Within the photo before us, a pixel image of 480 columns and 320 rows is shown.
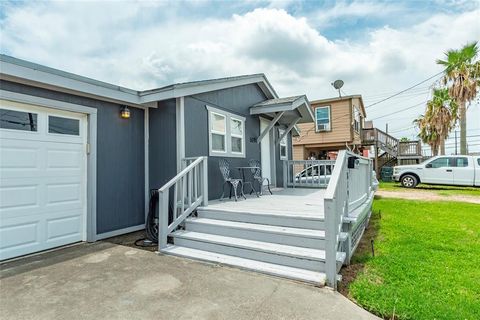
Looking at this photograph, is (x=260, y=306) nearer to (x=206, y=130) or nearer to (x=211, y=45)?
(x=206, y=130)

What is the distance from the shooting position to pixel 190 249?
4.09 meters

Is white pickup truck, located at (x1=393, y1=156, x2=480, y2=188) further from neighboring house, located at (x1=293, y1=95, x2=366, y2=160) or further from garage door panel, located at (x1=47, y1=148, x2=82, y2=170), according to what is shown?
garage door panel, located at (x1=47, y1=148, x2=82, y2=170)

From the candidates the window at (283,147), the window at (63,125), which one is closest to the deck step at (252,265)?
the window at (63,125)

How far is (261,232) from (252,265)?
52 centimetres

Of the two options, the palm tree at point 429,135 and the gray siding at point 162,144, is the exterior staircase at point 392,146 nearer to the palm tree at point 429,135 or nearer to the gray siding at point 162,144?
the palm tree at point 429,135

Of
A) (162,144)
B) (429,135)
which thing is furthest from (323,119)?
(162,144)

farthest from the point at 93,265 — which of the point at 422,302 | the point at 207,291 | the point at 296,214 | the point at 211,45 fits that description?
the point at 211,45

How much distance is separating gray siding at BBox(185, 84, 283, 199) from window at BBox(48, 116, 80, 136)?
75.1 inches

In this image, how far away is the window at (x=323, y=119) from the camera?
1591 cm

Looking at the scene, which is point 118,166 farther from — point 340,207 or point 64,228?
point 340,207

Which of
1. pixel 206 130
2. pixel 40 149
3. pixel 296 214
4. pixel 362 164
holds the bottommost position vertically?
pixel 296 214

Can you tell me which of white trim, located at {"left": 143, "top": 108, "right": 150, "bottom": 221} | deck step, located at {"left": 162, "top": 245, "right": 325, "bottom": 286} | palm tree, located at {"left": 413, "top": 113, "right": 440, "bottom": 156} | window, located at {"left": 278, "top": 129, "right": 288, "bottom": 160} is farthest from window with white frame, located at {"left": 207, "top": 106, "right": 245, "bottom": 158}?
palm tree, located at {"left": 413, "top": 113, "right": 440, "bottom": 156}

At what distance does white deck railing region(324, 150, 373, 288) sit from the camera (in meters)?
2.93

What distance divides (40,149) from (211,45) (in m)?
6.34
